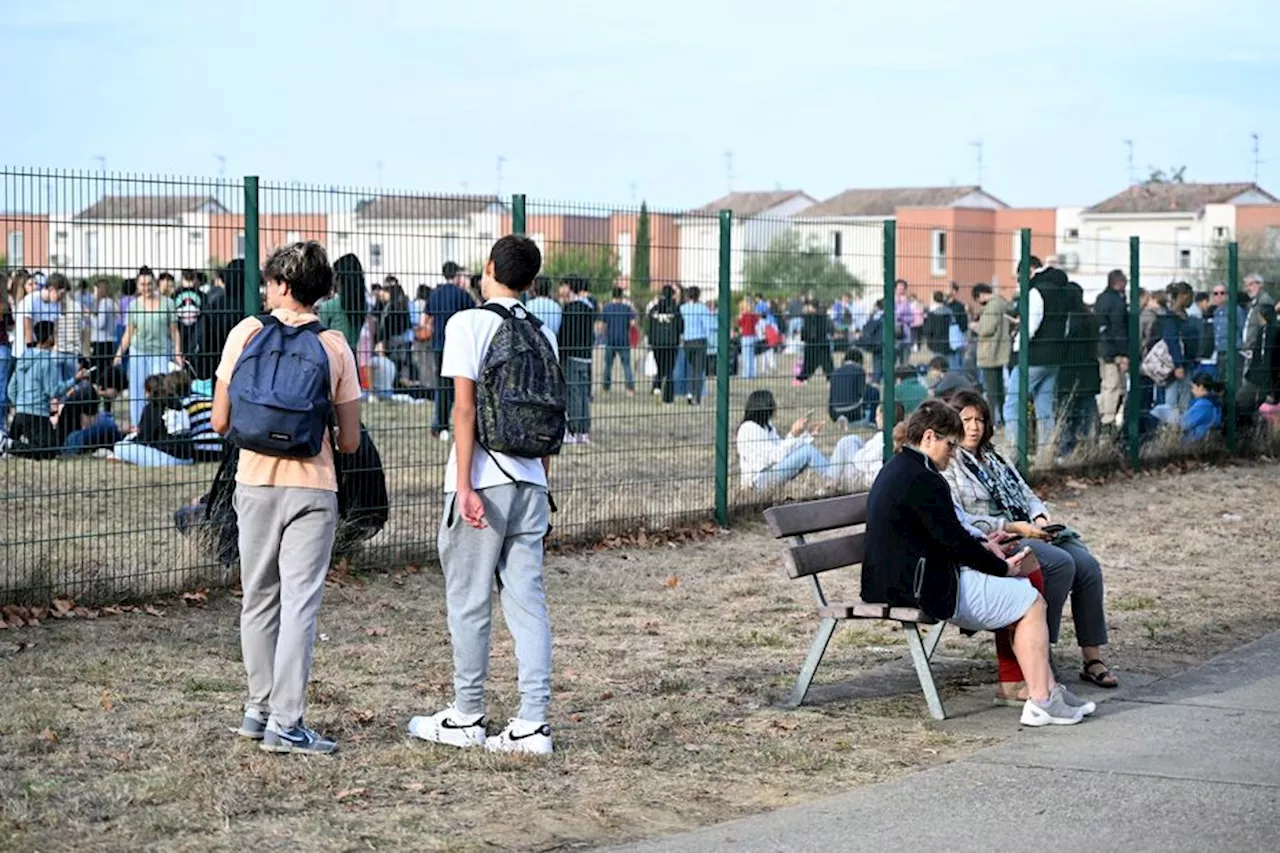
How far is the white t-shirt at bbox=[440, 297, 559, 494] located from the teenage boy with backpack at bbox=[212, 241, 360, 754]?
41 cm

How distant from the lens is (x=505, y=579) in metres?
6.92

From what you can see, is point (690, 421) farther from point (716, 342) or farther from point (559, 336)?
point (559, 336)

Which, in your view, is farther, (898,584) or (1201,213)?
(1201,213)

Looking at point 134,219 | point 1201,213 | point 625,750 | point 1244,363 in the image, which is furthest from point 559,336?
point 1201,213

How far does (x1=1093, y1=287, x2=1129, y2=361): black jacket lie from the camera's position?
58.5ft

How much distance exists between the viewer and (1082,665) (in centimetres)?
872

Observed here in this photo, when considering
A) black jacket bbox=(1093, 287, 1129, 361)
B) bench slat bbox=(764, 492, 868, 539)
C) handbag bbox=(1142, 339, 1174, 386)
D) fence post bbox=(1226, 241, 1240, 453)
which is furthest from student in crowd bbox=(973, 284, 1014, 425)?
bench slat bbox=(764, 492, 868, 539)

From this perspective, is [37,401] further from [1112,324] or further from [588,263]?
[1112,324]

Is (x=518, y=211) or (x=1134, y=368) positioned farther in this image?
(x=1134, y=368)

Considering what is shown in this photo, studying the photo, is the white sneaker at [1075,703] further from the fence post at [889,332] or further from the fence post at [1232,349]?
the fence post at [1232,349]

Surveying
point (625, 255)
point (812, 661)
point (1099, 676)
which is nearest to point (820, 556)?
point (812, 661)

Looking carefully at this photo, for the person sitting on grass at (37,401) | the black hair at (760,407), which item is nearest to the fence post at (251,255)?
the person sitting on grass at (37,401)

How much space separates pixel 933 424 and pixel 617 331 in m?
5.04

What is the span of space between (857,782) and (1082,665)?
7.95 ft
